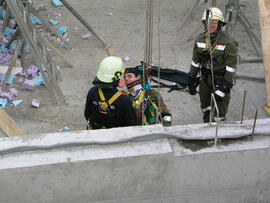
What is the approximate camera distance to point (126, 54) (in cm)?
852

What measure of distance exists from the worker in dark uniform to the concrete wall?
1852mm

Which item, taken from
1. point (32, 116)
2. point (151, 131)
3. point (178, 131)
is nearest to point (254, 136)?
point (178, 131)

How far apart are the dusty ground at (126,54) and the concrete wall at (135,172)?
168cm

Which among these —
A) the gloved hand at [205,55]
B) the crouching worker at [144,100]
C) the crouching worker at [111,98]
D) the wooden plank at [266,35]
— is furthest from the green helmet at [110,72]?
the wooden plank at [266,35]

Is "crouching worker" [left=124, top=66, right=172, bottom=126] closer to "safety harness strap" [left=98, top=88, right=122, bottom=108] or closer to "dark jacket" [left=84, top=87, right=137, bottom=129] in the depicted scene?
"dark jacket" [left=84, top=87, right=137, bottom=129]

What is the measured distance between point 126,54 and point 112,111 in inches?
171

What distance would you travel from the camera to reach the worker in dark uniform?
5297 millimetres

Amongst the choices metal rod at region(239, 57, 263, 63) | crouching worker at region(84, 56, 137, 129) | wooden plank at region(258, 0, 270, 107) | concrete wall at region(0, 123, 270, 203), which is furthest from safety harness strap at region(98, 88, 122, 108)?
metal rod at region(239, 57, 263, 63)

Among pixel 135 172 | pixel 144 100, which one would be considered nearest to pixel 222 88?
pixel 144 100

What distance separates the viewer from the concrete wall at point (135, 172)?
324 cm

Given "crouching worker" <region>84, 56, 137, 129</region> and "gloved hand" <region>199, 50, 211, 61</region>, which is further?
"gloved hand" <region>199, 50, 211, 61</region>

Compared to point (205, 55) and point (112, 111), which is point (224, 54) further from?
point (112, 111)

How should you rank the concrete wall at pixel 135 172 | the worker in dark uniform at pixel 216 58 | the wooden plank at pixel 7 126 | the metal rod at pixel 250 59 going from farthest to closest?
the metal rod at pixel 250 59 < the worker in dark uniform at pixel 216 58 < the wooden plank at pixel 7 126 < the concrete wall at pixel 135 172

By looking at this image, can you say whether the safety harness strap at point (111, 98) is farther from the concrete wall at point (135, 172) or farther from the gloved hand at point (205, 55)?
the gloved hand at point (205, 55)
